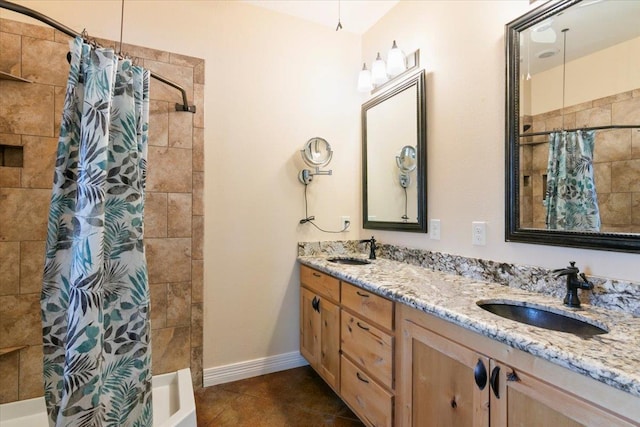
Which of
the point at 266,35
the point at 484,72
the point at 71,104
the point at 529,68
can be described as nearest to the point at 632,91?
A: the point at 529,68

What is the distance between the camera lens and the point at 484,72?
165 cm

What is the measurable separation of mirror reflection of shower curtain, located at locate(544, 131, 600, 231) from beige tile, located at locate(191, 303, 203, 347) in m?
2.11

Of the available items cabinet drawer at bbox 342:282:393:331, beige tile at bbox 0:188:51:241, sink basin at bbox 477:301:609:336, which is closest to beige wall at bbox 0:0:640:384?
sink basin at bbox 477:301:609:336

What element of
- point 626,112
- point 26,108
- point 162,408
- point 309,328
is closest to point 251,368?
point 309,328

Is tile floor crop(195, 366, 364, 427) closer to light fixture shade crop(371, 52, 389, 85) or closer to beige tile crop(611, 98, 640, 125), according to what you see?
beige tile crop(611, 98, 640, 125)

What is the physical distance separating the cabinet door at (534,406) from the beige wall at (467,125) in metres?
0.65

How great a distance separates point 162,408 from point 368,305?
4.58 ft

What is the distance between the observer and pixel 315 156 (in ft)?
8.17

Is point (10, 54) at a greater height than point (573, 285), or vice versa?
point (10, 54)

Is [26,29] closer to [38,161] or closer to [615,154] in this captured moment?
[38,161]

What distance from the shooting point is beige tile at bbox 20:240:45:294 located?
1.74 metres

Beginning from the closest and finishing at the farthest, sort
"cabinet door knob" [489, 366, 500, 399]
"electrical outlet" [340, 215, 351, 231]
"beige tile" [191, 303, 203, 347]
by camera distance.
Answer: "cabinet door knob" [489, 366, 500, 399] → "beige tile" [191, 303, 203, 347] → "electrical outlet" [340, 215, 351, 231]

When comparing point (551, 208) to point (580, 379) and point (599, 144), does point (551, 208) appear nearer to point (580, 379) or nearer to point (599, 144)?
point (599, 144)

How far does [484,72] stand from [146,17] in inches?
83.6
